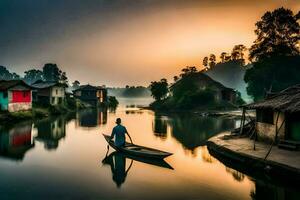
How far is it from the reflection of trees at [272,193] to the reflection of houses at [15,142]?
15620 millimetres

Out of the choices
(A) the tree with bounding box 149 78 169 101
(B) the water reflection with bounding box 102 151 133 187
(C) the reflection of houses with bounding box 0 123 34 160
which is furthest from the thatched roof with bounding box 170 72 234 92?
(B) the water reflection with bounding box 102 151 133 187

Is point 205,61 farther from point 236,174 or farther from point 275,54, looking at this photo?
point 236,174

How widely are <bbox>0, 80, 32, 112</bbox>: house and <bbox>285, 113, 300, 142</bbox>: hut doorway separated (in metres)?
38.1

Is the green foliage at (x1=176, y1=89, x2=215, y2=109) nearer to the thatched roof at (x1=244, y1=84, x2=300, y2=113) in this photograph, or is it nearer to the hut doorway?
the thatched roof at (x1=244, y1=84, x2=300, y2=113)

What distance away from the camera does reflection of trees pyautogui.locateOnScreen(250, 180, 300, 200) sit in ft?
40.4

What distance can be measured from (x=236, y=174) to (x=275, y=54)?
54.8 m

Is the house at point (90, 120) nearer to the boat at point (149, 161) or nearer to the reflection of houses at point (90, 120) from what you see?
the reflection of houses at point (90, 120)

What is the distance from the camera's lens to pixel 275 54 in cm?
6291

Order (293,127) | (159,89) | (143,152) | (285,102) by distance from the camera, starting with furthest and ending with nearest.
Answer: (159,89) < (293,127) < (285,102) < (143,152)

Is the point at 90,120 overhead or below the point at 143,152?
below

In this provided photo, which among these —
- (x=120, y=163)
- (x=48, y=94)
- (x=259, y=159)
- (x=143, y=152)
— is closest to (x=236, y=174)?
(x=259, y=159)

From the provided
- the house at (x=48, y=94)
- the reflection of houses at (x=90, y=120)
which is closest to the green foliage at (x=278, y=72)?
the reflection of houses at (x=90, y=120)

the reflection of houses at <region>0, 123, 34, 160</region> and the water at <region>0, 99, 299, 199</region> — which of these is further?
the reflection of houses at <region>0, 123, 34, 160</region>

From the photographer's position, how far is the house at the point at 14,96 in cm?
4128
